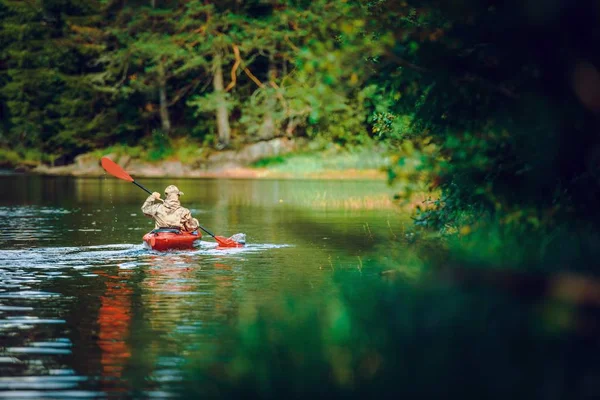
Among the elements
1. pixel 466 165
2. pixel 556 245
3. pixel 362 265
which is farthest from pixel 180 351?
pixel 362 265

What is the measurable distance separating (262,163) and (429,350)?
5820cm

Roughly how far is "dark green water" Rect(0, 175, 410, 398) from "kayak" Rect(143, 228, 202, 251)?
0.73ft

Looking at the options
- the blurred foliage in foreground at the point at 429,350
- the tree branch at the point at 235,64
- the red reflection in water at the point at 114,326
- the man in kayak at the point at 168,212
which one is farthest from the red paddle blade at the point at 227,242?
the tree branch at the point at 235,64

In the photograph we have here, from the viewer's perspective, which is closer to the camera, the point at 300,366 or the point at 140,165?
the point at 300,366

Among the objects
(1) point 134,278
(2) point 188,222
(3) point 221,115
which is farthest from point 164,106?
(1) point 134,278

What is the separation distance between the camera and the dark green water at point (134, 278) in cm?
1155

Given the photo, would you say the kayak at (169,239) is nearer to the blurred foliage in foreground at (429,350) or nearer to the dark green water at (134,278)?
the dark green water at (134,278)

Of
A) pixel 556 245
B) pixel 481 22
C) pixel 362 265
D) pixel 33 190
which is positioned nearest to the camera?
pixel 481 22

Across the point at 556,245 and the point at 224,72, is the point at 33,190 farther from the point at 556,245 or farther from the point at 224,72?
the point at 556,245

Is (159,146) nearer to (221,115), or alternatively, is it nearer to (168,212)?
(221,115)

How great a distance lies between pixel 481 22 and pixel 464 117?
210 cm

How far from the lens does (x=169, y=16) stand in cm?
7019

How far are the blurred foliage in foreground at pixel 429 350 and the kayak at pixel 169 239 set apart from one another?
11538 millimetres

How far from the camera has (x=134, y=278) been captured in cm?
1944
